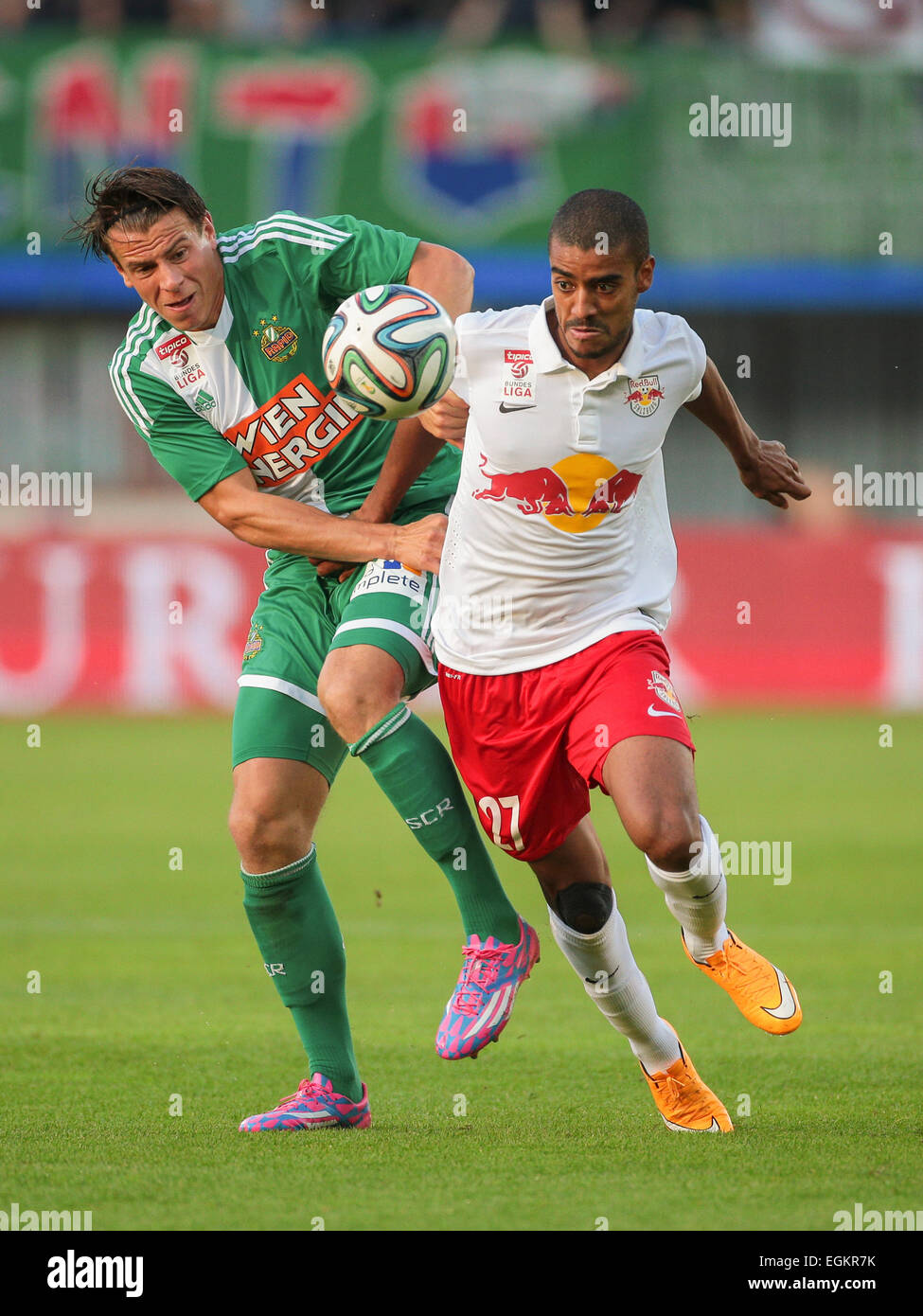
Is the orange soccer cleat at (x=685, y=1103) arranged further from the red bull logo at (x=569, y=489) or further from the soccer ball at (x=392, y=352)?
the soccer ball at (x=392, y=352)

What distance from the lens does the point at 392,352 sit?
4844 mm

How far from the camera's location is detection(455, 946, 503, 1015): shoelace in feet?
16.3

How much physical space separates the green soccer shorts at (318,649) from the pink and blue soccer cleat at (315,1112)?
0.92 meters

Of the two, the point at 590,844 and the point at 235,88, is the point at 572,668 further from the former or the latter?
the point at 235,88

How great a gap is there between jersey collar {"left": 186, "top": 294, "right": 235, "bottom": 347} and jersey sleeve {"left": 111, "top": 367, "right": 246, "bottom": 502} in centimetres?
18

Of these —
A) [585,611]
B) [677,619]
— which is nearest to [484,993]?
[585,611]

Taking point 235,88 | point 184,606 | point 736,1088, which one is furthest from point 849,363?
point 736,1088

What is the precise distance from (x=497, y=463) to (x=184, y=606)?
486 inches

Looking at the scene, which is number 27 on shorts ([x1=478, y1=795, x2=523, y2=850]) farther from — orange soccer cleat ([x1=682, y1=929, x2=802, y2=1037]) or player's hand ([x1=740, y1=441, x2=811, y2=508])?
player's hand ([x1=740, y1=441, x2=811, y2=508])

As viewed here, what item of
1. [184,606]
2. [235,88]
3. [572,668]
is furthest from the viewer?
[235,88]

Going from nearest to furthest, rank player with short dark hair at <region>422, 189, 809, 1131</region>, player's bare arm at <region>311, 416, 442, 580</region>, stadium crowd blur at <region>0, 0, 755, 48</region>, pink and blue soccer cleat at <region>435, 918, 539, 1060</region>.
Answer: player with short dark hair at <region>422, 189, 809, 1131</region> → pink and blue soccer cleat at <region>435, 918, 539, 1060</region> → player's bare arm at <region>311, 416, 442, 580</region> → stadium crowd blur at <region>0, 0, 755, 48</region>

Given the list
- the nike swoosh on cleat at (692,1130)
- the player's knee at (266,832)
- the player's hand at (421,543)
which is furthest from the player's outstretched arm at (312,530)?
the nike swoosh on cleat at (692,1130)

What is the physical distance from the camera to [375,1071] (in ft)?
20.2

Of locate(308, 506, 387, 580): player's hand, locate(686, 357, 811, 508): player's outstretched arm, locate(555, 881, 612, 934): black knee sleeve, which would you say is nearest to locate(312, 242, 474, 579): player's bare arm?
locate(308, 506, 387, 580): player's hand
